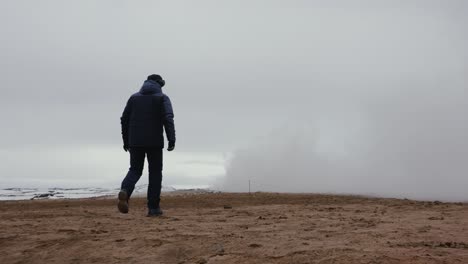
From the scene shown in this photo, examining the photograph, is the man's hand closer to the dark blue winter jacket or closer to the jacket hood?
the dark blue winter jacket

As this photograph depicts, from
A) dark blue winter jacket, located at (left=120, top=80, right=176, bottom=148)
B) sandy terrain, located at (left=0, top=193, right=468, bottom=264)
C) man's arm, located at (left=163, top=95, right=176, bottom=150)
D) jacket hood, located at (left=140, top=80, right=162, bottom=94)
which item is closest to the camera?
sandy terrain, located at (left=0, top=193, right=468, bottom=264)

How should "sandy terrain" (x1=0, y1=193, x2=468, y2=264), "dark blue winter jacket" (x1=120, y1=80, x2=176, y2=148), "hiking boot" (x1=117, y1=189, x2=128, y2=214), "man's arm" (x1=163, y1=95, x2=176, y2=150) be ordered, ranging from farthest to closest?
1. "dark blue winter jacket" (x1=120, y1=80, x2=176, y2=148)
2. "man's arm" (x1=163, y1=95, x2=176, y2=150)
3. "hiking boot" (x1=117, y1=189, x2=128, y2=214)
4. "sandy terrain" (x1=0, y1=193, x2=468, y2=264)

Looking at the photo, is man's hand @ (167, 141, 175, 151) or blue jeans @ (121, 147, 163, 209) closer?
man's hand @ (167, 141, 175, 151)

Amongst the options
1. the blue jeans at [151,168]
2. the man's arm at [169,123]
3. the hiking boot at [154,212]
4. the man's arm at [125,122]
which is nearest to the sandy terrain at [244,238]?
the hiking boot at [154,212]

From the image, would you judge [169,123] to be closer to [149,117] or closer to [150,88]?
[149,117]

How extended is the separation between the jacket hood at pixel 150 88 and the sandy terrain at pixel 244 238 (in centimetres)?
210

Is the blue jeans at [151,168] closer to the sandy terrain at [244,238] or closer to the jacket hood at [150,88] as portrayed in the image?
the sandy terrain at [244,238]

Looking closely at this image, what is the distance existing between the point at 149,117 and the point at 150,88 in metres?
0.54

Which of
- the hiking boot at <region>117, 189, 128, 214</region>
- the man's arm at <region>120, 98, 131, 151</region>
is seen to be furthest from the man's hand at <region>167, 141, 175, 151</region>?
the man's arm at <region>120, 98, 131, 151</region>

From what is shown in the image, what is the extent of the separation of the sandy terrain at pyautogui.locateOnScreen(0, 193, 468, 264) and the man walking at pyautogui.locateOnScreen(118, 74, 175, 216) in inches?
22.5

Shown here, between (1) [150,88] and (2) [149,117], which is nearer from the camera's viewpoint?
(2) [149,117]

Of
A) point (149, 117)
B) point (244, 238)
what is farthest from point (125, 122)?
point (244, 238)

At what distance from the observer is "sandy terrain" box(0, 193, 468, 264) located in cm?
577

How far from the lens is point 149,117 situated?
9.60m
